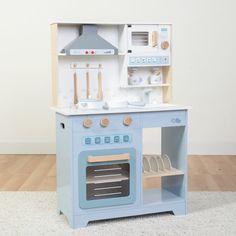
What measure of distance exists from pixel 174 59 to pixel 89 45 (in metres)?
2.03

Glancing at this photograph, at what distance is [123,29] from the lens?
9.87ft

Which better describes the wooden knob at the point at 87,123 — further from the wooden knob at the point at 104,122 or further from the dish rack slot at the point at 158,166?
the dish rack slot at the point at 158,166

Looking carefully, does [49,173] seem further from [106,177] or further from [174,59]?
[174,59]

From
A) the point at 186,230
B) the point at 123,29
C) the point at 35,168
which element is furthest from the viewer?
the point at 35,168

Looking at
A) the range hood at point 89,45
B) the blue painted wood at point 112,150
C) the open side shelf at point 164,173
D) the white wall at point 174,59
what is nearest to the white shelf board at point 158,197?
the blue painted wood at point 112,150

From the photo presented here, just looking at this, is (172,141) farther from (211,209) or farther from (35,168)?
(35,168)

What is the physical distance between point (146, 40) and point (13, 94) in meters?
2.16

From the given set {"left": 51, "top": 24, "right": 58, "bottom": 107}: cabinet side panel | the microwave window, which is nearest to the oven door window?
{"left": 51, "top": 24, "right": 58, "bottom": 107}: cabinet side panel

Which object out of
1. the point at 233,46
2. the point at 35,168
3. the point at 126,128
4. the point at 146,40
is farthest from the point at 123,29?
the point at 233,46

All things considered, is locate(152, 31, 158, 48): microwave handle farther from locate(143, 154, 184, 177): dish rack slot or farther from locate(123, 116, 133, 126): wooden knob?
locate(143, 154, 184, 177): dish rack slot

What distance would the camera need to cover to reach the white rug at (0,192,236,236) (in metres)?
2.70

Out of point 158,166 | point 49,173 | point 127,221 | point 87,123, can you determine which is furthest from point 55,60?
point 49,173

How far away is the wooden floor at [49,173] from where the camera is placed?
11.9 ft

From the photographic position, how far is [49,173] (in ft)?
13.4
